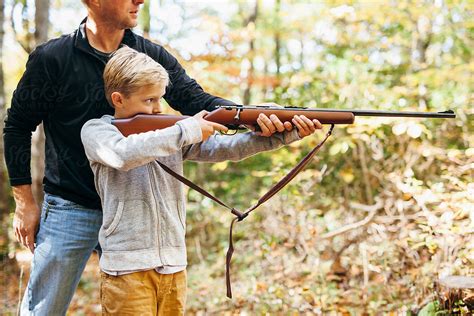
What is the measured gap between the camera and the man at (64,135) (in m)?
2.42

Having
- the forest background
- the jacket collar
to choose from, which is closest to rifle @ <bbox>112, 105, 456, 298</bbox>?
the jacket collar

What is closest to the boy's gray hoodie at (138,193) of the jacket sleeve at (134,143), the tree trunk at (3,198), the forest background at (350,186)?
the jacket sleeve at (134,143)

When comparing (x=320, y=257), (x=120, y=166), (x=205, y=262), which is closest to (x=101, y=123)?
(x=120, y=166)

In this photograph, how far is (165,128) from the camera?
86.6 inches

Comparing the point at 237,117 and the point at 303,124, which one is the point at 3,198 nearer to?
the point at 237,117

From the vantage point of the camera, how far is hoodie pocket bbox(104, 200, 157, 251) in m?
2.20

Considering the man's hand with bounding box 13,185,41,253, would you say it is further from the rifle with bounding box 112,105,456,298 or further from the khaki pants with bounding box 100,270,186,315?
the rifle with bounding box 112,105,456,298

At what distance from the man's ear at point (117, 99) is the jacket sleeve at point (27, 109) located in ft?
1.09

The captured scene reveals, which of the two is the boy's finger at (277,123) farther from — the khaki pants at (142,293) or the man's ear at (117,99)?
the khaki pants at (142,293)

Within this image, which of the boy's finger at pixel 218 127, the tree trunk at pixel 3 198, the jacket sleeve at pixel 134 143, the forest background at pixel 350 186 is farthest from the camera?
the tree trunk at pixel 3 198

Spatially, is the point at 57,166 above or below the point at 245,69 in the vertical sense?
below

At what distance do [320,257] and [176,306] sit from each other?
3.49 metres

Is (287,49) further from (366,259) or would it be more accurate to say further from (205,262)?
(366,259)

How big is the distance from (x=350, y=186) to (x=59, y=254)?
476cm
